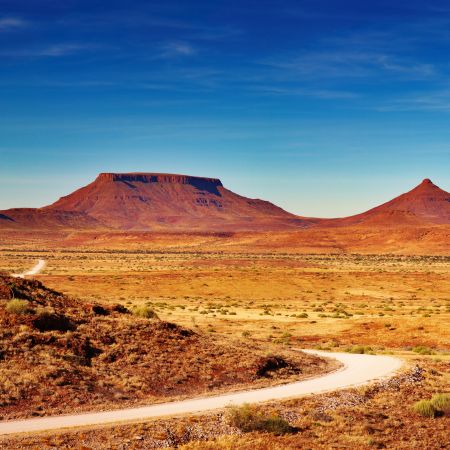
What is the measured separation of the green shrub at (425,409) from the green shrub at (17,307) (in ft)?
48.2

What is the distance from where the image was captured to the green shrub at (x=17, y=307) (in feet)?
78.4

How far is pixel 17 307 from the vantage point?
78.8 feet

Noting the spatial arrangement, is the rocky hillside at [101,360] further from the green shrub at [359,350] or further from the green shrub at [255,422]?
the green shrub at [359,350]

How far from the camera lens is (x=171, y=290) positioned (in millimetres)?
69312

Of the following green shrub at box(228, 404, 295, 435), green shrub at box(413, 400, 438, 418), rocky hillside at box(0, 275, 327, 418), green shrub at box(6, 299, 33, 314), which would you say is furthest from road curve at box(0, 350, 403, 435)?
green shrub at box(6, 299, 33, 314)

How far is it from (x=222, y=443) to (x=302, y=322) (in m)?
27.7

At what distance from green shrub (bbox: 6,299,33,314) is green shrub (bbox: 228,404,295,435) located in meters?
11.3

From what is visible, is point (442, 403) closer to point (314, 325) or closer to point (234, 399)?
point (234, 399)

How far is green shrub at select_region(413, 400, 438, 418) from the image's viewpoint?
18.2 meters

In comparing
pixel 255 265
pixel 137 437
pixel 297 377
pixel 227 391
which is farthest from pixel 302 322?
pixel 255 265

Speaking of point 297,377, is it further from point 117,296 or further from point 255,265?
point 255,265

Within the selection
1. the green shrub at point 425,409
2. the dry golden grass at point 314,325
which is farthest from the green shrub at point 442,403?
the dry golden grass at point 314,325

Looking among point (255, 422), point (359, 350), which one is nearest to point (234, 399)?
point (255, 422)

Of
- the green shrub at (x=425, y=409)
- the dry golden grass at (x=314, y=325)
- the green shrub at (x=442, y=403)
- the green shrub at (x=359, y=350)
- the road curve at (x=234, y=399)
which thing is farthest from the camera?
the green shrub at (x=359, y=350)
